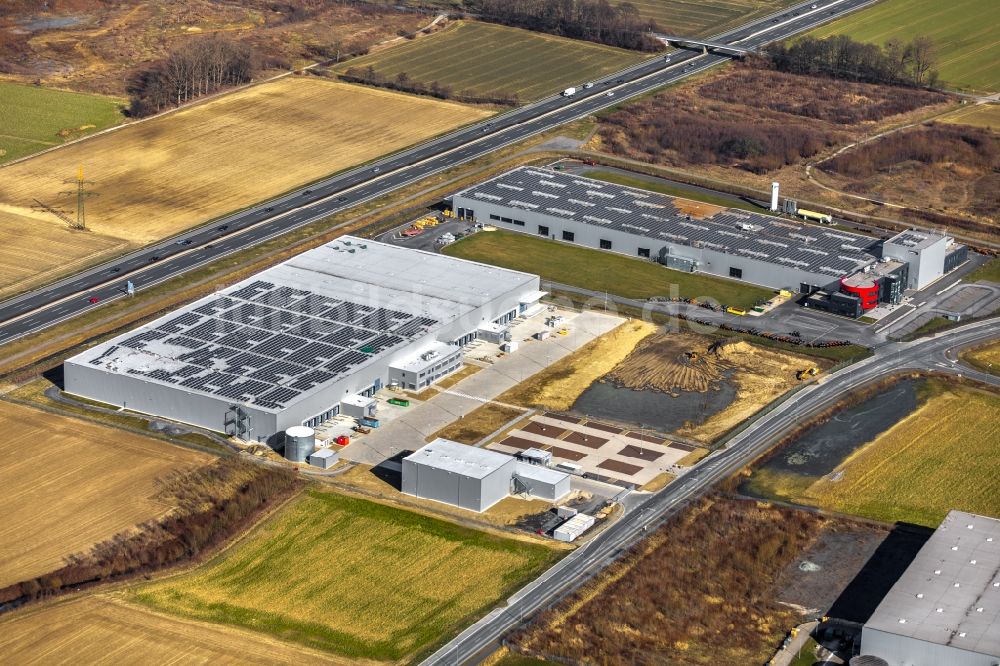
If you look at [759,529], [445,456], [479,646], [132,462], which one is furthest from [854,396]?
[132,462]

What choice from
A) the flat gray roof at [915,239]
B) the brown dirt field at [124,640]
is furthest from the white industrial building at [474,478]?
A: the flat gray roof at [915,239]

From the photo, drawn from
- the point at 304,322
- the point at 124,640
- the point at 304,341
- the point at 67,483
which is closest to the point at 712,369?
the point at 304,341

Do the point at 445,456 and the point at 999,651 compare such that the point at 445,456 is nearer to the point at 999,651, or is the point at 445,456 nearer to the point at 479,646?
the point at 479,646

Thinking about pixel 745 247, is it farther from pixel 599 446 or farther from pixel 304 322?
pixel 304 322

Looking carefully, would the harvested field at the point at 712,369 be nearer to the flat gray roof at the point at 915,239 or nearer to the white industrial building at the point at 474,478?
the white industrial building at the point at 474,478

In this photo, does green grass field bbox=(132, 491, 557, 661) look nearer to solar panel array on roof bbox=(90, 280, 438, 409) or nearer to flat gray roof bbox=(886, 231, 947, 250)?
solar panel array on roof bbox=(90, 280, 438, 409)

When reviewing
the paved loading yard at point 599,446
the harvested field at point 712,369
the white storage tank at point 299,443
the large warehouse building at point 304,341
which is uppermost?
the large warehouse building at point 304,341
